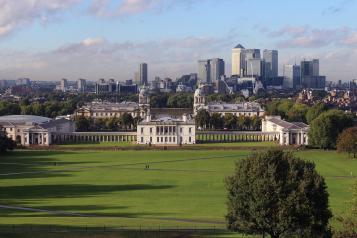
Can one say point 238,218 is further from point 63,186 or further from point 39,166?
point 39,166

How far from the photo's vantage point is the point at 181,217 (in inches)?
1449

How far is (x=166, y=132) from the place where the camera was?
104 metres

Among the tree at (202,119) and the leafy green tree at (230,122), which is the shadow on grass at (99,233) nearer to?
the tree at (202,119)

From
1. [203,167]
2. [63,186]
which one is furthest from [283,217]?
[203,167]

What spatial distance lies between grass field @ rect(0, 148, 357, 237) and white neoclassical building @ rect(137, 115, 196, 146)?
23.3m

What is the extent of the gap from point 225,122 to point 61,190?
77.1 m

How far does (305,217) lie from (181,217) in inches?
397

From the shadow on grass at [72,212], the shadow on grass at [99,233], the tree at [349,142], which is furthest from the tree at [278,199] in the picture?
the tree at [349,142]

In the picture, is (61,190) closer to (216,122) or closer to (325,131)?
(325,131)

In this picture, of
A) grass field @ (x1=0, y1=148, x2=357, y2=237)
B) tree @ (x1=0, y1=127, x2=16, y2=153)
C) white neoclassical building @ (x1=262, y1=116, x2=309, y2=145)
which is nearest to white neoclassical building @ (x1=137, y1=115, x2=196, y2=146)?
white neoclassical building @ (x1=262, y1=116, x2=309, y2=145)

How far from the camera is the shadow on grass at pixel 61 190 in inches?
1770

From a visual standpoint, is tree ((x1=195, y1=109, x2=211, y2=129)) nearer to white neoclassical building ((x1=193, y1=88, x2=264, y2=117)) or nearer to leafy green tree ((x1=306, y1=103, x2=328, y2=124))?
leafy green tree ((x1=306, y1=103, x2=328, y2=124))

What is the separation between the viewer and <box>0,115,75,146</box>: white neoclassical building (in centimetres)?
10056

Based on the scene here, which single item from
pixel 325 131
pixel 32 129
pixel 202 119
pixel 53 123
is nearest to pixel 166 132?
pixel 53 123
